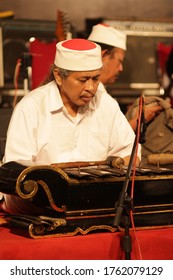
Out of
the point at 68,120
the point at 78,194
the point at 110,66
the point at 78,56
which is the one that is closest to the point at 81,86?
the point at 78,56

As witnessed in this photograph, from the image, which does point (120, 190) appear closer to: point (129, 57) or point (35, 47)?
point (35, 47)

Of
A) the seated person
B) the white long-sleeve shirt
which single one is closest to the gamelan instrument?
the seated person

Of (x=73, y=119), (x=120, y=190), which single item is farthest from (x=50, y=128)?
(x=120, y=190)

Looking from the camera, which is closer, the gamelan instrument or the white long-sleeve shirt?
the gamelan instrument

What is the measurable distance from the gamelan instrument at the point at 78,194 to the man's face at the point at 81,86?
53 cm

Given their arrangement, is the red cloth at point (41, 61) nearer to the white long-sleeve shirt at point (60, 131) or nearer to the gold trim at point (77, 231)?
the white long-sleeve shirt at point (60, 131)

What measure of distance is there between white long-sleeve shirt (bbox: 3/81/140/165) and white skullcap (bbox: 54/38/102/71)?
0.21 m

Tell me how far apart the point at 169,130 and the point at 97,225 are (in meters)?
1.68

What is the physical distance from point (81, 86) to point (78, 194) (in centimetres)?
79

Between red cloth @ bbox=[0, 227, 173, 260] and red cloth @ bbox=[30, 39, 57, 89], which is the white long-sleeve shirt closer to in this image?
red cloth @ bbox=[0, 227, 173, 260]

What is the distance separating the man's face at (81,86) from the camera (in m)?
4.11

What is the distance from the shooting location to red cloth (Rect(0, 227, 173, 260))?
11.4 feet

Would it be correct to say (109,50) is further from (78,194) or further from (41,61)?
(78,194)

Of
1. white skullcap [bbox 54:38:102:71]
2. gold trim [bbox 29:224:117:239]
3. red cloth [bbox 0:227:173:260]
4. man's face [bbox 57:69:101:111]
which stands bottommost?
red cloth [bbox 0:227:173:260]
